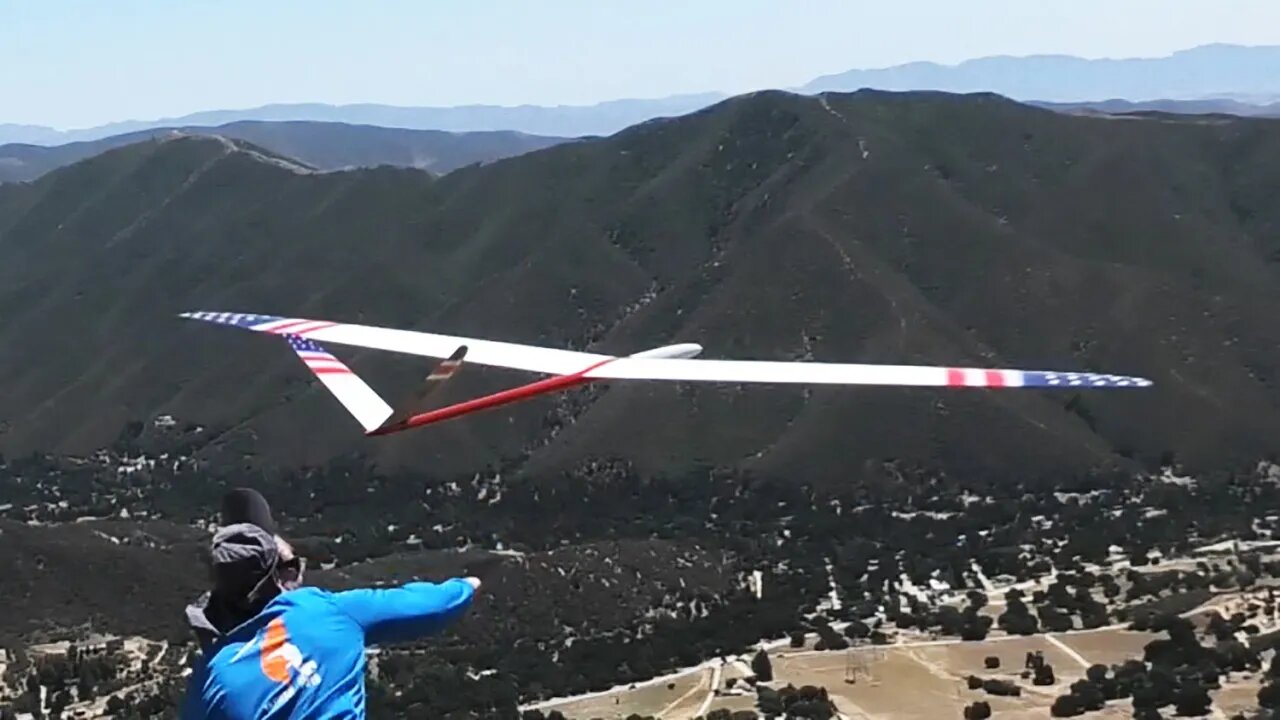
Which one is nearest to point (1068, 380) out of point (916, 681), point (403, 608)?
point (403, 608)

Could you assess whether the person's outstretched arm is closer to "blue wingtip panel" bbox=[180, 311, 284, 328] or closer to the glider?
the glider

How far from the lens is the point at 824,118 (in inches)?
5192

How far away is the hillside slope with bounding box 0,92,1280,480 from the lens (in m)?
90.2

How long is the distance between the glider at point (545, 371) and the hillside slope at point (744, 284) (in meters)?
65.6

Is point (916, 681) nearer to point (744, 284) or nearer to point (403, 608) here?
point (403, 608)

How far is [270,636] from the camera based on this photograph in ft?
13.5

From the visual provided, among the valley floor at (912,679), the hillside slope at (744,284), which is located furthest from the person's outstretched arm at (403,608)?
the hillside slope at (744,284)

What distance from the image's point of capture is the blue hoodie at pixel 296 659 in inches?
158

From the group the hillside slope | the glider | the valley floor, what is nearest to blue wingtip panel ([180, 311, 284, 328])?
the glider

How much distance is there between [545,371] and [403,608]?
49.9 ft

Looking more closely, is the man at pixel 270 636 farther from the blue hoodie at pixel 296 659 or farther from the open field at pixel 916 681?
the open field at pixel 916 681

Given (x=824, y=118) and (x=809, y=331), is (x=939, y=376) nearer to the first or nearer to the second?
(x=809, y=331)

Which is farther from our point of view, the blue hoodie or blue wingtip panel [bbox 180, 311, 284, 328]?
blue wingtip panel [bbox 180, 311, 284, 328]

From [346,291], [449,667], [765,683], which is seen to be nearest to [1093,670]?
[765,683]
